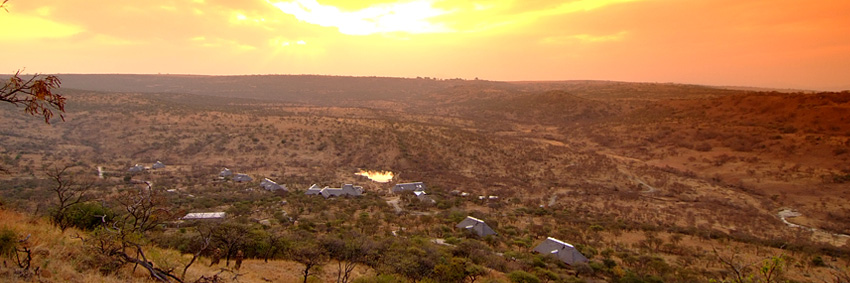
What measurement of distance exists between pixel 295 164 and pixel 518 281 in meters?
25.4

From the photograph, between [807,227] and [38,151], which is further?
[38,151]

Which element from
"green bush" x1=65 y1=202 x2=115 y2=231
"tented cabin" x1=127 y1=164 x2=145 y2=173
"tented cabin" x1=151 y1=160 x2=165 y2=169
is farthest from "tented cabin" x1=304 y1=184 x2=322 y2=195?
"tented cabin" x1=151 y1=160 x2=165 y2=169

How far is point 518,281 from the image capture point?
12922 millimetres

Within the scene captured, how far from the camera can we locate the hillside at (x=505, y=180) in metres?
15.8

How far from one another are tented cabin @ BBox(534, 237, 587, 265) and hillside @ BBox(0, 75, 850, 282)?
0.52 m

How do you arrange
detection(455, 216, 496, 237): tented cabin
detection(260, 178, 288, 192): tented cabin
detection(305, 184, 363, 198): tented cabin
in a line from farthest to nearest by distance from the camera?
1. detection(260, 178, 288, 192): tented cabin
2. detection(305, 184, 363, 198): tented cabin
3. detection(455, 216, 496, 237): tented cabin

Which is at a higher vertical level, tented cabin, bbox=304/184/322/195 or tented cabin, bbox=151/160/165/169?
tented cabin, bbox=151/160/165/169

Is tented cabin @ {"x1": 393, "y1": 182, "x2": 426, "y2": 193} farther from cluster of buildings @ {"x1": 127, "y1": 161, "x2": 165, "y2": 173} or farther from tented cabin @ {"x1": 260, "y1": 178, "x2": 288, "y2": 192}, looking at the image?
cluster of buildings @ {"x1": 127, "y1": 161, "x2": 165, "y2": 173}

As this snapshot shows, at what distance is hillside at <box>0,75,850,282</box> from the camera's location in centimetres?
1581

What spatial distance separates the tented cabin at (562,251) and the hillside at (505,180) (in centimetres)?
52

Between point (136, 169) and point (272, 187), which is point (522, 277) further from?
point (136, 169)

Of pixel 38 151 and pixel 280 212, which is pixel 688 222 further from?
pixel 38 151

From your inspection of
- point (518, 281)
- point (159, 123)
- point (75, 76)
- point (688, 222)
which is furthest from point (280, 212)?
point (75, 76)

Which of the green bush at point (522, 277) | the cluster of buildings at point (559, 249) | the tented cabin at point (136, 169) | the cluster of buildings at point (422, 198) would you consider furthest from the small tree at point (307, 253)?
the tented cabin at point (136, 169)
